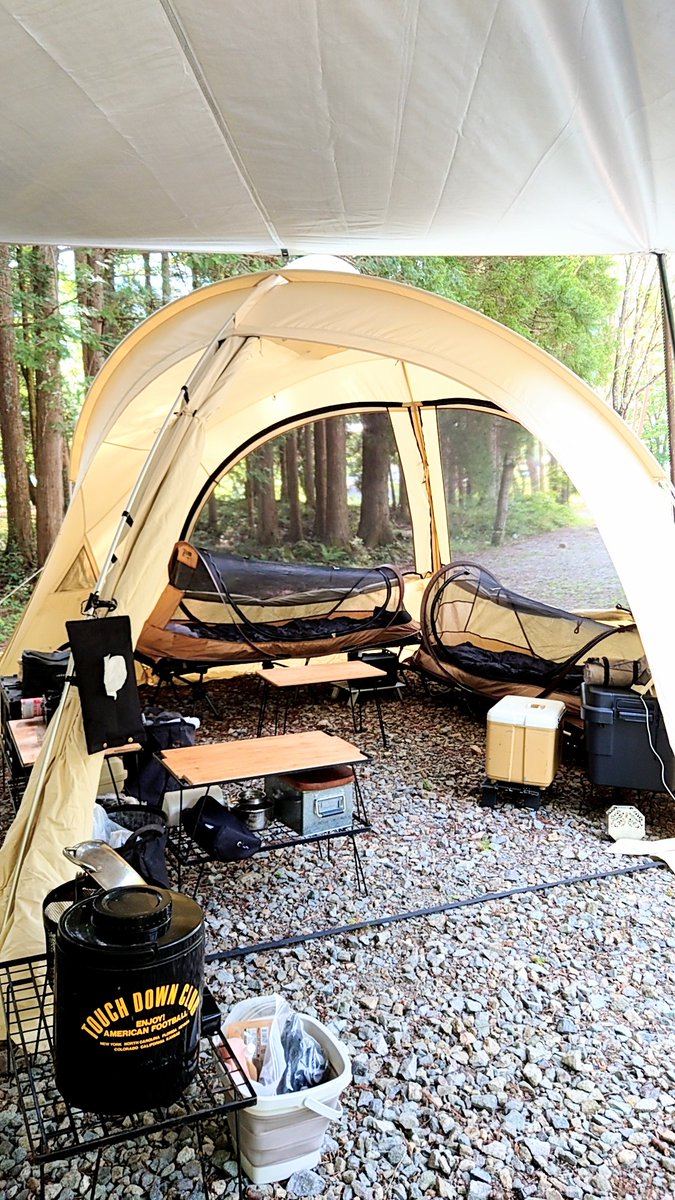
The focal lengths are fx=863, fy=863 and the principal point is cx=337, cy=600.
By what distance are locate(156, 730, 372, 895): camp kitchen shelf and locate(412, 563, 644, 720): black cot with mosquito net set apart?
166 centimetres

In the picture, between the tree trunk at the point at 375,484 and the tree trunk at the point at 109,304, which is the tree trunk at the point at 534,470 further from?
the tree trunk at the point at 109,304

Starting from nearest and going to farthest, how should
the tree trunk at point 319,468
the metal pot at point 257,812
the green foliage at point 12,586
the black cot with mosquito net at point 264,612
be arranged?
the metal pot at point 257,812
the black cot with mosquito net at point 264,612
the tree trunk at point 319,468
the green foliage at point 12,586

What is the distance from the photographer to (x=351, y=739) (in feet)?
15.9

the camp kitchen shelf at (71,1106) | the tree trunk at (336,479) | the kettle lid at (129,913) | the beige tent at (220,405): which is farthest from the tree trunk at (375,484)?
the kettle lid at (129,913)

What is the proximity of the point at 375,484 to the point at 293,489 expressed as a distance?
595mm

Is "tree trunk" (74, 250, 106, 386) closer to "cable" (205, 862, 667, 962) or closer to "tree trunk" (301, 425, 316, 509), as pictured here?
"tree trunk" (301, 425, 316, 509)

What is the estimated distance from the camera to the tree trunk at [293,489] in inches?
241

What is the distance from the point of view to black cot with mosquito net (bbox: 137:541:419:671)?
518cm

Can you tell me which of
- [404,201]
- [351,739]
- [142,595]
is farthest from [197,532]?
[404,201]

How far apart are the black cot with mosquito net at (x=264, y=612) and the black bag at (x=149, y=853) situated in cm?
256

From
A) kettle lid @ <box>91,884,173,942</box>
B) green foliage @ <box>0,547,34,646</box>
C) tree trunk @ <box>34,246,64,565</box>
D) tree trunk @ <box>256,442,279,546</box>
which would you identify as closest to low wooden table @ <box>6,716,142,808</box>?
kettle lid @ <box>91,884,173,942</box>

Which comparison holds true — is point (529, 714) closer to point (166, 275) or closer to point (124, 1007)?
point (124, 1007)

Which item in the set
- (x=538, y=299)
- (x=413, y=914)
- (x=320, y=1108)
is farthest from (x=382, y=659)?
(x=538, y=299)

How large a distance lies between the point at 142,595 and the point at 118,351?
168 cm
